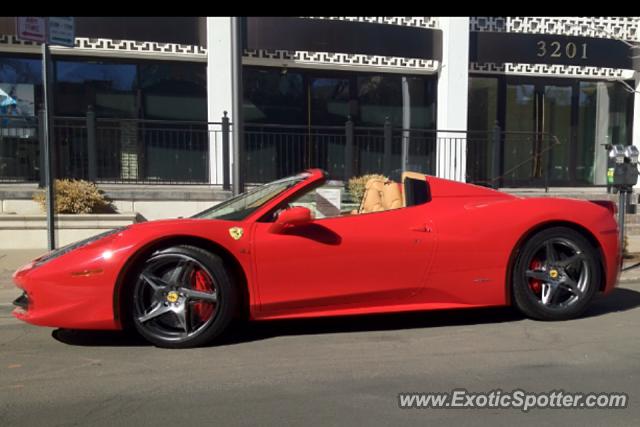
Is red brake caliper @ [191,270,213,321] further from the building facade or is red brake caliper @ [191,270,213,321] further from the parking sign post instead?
the building facade

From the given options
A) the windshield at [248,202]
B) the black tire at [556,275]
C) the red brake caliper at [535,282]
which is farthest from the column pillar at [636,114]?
the windshield at [248,202]

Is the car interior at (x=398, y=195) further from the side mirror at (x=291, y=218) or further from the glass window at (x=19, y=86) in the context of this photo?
the glass window at (x=19, y=86)

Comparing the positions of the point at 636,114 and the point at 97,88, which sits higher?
the point at 97,88

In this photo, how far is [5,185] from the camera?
9.57 m

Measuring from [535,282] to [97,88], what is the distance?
32.1 ft

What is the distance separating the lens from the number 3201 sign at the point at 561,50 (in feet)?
42.1

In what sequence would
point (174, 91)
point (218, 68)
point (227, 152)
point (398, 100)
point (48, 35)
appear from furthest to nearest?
point (398, 100) → point (174, 91) → point (218, 68) → point (227, 152) → point (48, 35)

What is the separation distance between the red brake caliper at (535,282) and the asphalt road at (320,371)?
1.03 feet

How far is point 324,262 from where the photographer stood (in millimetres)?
4375

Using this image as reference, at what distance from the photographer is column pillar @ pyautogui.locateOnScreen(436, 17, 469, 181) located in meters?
12.1

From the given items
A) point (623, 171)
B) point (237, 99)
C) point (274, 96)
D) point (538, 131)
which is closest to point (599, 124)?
point (538, 131)

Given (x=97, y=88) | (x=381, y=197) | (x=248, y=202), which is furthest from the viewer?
(x=97, y=88)

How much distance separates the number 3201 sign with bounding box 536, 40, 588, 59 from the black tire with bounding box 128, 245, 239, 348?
11114mm

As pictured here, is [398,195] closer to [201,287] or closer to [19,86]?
[201,287]
